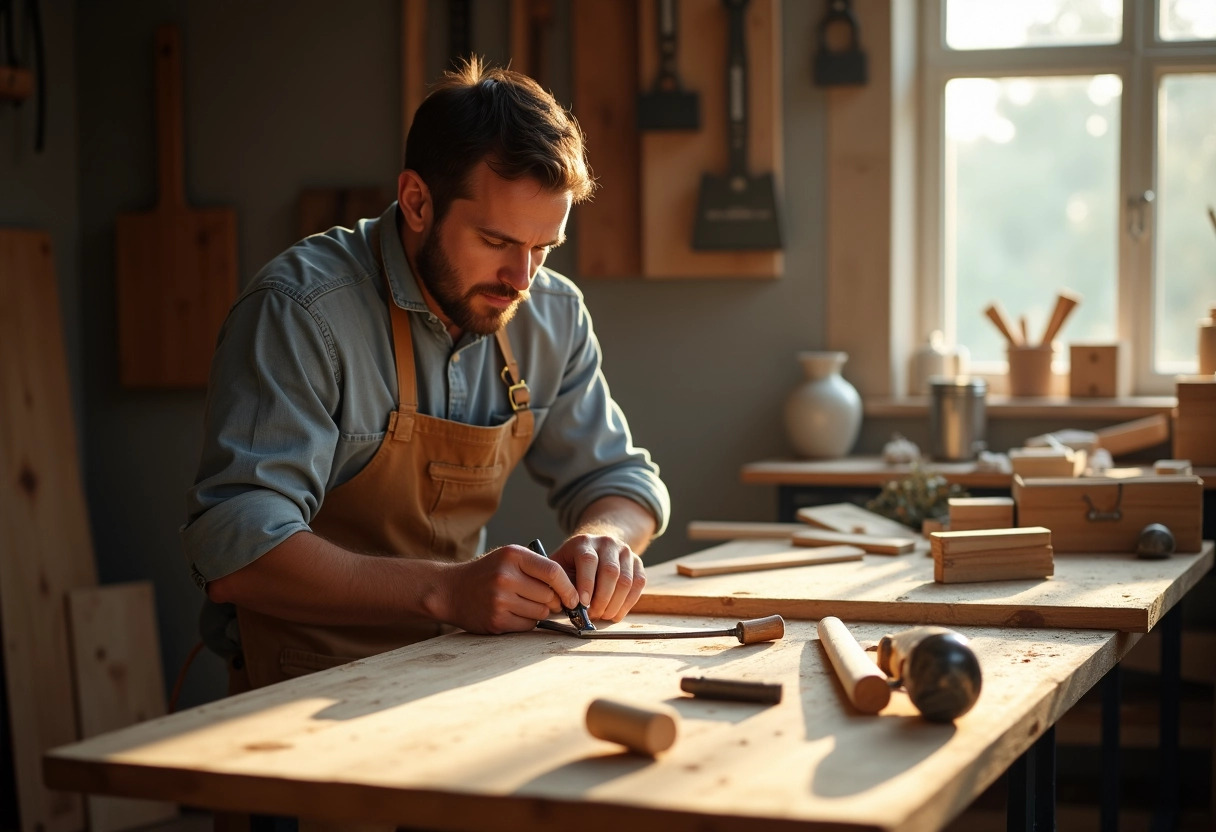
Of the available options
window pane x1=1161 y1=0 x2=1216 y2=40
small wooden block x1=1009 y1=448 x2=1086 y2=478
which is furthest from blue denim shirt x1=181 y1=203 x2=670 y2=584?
window pane x1=1161 y1=0 x2=1216 y2=40

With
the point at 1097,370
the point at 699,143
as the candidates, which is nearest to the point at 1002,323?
the point at 1097,370

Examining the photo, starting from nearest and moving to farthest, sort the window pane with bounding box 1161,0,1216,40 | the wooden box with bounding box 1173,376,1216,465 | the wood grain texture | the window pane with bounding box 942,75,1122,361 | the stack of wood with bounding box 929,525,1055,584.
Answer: the wood grain texture
the stack of wood with bounding box 929,525,1055,584
the wooden box with bounding box 1173,376,1216,465
the window pane with bounding box 1161,0,1216,40
the window pane with bounding box 942,75,1122,361

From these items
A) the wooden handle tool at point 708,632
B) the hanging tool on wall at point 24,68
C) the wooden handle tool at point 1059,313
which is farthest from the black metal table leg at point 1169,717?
the hanging tool on wall at point 24,68

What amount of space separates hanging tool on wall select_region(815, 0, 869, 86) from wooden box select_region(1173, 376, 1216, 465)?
1.27 meters

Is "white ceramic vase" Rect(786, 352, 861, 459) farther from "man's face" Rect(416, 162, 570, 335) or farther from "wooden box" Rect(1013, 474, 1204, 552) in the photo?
"man's face" Rect(416, 162, 570, 335)

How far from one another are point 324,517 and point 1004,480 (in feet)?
5.97

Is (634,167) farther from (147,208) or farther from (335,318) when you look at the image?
(335,318)

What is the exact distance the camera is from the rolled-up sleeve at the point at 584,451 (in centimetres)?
248

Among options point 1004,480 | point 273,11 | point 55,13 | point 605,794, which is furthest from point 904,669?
point 55,13

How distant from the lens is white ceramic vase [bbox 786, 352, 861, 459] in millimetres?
3725

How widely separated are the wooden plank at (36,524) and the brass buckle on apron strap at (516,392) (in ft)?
7.34

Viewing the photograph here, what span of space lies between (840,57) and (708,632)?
248 centimetres

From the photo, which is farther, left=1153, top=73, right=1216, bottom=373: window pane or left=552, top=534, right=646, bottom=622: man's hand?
left=1153, top=73, right=1216, bottom=373: window pane

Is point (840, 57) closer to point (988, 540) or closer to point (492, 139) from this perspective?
point (492, 139)
